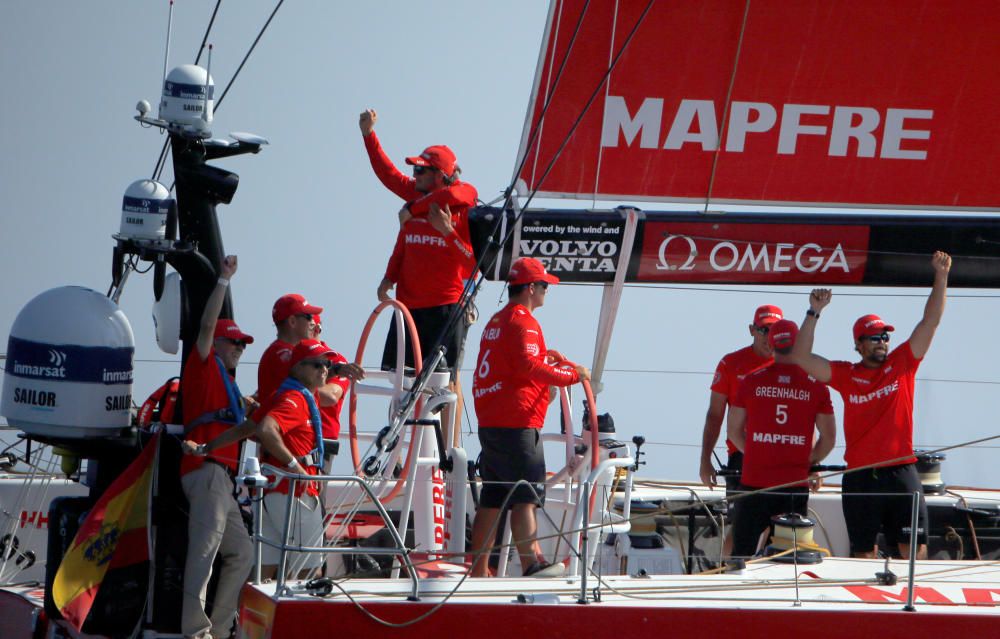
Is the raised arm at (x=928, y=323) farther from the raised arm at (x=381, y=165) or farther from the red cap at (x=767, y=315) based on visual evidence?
the raised arm at (x=381, y=165)

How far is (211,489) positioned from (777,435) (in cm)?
224

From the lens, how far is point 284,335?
5.86 m

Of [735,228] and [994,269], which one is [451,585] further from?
[994,269]

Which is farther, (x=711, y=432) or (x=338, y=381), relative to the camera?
(x=711, y=432)

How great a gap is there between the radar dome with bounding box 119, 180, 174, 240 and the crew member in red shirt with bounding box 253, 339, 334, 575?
1.08 metres

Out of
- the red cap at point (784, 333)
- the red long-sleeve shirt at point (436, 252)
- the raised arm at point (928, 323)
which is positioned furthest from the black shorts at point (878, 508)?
the red long-sleeve shirt at point (436, 252)

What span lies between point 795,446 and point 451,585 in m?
1.79

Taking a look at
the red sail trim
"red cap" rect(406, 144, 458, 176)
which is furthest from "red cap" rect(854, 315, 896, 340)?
"red cap" rect(406, 144, 458, 176)

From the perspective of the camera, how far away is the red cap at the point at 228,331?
5.66 metres

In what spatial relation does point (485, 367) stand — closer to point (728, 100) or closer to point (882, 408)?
point (882, 408)

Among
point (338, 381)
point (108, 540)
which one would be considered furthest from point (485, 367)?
point (108, 540)

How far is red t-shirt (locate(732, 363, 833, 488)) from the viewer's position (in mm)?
5906

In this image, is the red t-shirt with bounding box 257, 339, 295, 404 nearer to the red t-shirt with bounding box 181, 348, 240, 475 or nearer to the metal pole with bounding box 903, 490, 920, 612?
the red t-shirt with bounding box 181, 348, 240, 475

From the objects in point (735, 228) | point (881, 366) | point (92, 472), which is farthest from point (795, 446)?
point (92, 472)
